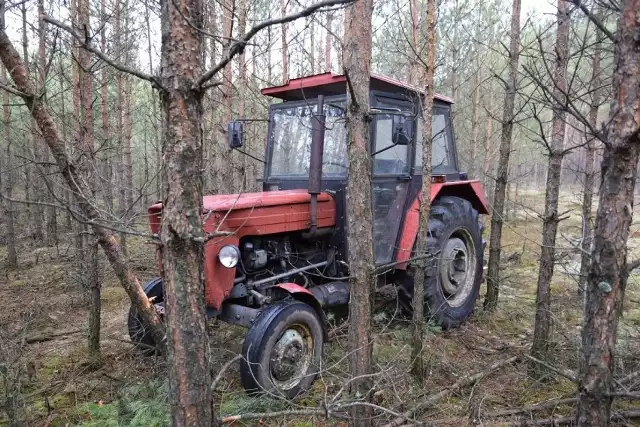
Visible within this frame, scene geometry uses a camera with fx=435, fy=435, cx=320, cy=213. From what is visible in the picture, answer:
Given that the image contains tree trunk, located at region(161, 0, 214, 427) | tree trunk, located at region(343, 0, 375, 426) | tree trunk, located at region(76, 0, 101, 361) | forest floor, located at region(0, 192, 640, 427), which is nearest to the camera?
tree trunk, located at region(161, 0, 214, 427)

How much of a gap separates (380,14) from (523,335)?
9.21 meters

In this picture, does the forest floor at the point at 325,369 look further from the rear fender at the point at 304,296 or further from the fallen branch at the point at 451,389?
the rear fender at the point at 304,296

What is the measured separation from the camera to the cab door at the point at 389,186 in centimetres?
416

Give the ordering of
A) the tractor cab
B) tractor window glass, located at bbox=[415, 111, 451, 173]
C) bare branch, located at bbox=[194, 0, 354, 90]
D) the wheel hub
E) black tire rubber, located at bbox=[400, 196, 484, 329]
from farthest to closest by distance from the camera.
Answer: tractor window glass, located at bbox=[415, 111, 451, 173] → black tire rubber, located at bbox=[400, 196, 484, 329] → the tractor cab → the wheel hub → bare branch, located at bbox=[194, 0, 354, 90]

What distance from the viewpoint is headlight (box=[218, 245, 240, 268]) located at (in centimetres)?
335

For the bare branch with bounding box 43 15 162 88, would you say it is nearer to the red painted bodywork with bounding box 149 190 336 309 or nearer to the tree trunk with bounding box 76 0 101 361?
the red painted bodywork with bounding box 149 190 336 309

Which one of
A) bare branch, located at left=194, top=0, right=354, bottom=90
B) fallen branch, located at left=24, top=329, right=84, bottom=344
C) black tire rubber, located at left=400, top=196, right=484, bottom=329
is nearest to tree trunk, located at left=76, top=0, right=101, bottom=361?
fallen branch, located at left=24, top=329, right=84, bottom=344

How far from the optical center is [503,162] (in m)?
4.92

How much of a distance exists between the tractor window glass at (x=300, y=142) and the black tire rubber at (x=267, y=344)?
143 centimetres

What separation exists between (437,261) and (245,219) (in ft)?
7.25

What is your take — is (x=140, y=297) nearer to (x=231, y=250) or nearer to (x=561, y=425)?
(x=231, y=250)

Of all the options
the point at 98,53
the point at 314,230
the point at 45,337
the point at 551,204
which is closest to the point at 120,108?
the point at 45,337

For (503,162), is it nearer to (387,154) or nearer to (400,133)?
(387,154)

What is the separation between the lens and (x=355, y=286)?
100.0 inches
